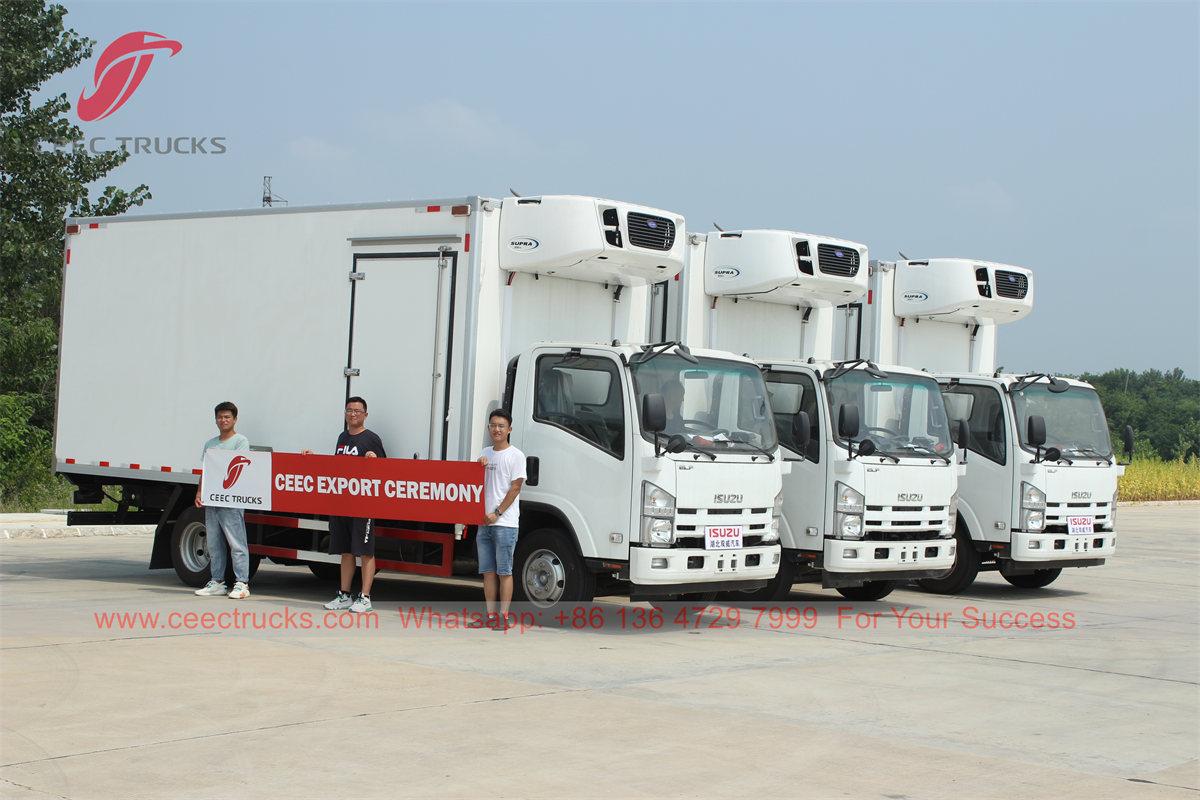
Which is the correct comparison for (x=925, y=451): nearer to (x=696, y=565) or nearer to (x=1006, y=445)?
(x=1006, y=445)

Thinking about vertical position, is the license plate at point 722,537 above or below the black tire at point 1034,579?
above

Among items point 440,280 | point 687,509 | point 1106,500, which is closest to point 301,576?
point 440,280

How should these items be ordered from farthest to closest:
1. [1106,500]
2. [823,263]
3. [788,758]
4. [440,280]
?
[1106,500] < [823,263] < [440,280] < [788,758]

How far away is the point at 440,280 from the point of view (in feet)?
39.4

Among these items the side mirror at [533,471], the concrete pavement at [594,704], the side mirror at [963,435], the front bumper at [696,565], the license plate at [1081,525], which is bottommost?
the concrete pavement at [594,704]

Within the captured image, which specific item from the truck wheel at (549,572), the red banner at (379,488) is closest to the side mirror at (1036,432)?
the truck wheel at (549,572)

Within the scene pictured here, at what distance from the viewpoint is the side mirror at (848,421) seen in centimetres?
1259

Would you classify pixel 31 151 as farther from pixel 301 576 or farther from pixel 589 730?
pixel 589 730

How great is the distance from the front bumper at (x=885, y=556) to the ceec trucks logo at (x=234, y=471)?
5356mm

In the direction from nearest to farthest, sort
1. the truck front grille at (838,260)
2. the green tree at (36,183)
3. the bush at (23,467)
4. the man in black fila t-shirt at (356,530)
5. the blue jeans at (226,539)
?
the man in black fila t-shirt at (356,530) → the blue jeans at (226,539) → the truck front grille at (838,260) → the bush at (23,467) → the green tree at (36,183)

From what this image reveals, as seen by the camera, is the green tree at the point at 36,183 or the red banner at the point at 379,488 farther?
the green tree at the point at 36,183

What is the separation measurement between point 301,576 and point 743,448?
252 inches

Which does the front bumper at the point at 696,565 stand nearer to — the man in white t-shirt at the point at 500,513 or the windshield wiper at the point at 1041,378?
the man in white t-shirt at the point at 500,513

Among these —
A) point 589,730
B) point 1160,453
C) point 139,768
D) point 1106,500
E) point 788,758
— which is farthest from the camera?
point 1160,453
